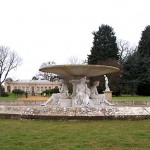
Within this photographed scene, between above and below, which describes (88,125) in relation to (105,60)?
below

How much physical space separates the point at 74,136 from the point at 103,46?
159 feet

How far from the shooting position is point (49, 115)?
12711mm

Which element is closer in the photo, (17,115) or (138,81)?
(17,115)

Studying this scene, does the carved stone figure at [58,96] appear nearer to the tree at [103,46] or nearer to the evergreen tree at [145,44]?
the tree at [103,46]

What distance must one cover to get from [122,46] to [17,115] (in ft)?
175

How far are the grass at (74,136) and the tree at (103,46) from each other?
4524 cm

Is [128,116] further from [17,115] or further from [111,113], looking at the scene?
[17,115]

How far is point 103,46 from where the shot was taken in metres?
56.8

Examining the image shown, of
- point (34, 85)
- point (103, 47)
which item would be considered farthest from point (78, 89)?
point (34, 85)

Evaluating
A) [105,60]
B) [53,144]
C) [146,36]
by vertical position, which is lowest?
[53,144]

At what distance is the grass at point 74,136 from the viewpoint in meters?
7.54

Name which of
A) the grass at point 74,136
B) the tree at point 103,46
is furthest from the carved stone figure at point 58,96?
the tree at point 103,46

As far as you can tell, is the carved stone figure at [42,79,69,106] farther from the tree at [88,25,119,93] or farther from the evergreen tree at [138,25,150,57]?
the evergreen tree at [138,25,150,57]

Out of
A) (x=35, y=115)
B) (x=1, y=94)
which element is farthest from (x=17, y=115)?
(x=1, y=94)
